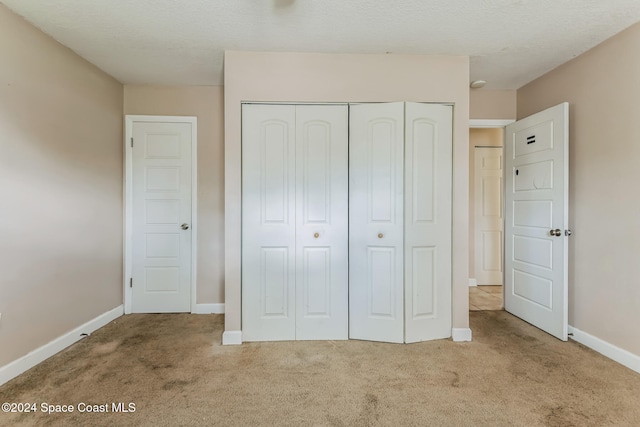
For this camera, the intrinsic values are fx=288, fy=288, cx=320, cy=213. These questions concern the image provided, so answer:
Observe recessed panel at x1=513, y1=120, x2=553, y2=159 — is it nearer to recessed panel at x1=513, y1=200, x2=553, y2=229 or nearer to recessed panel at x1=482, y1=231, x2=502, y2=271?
recessed panel at x1=513, y1=200, x2=553, y2=229

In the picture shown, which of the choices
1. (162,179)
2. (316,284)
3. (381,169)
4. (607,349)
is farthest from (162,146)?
(607,349)

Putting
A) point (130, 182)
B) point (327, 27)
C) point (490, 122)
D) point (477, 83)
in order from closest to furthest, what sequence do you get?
1. point (327, 27)
2. point (477, 83)
3. point (130, 182)
4. point (490, 122)

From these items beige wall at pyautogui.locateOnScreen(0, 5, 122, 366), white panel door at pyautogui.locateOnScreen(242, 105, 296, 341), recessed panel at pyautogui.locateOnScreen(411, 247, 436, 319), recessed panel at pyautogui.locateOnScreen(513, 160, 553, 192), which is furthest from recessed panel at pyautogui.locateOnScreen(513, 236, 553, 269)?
beige wall at pyautogui.locateOnScreen(0, 5, 122, 366)

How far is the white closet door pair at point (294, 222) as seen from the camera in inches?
97.0

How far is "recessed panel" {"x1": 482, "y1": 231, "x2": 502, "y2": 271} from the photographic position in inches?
165

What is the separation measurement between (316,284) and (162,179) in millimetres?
2093

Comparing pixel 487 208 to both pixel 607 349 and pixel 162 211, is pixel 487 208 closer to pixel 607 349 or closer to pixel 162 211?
pixel 607 349

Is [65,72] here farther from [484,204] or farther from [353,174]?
[484,204]

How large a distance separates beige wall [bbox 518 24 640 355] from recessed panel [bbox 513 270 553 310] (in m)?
0.18

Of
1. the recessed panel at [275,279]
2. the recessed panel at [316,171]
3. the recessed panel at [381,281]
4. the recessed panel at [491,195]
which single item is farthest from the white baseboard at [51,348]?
the recessed panel at [491,195]

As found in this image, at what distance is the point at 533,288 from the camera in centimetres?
284

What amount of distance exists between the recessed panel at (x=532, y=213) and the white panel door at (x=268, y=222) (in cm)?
234

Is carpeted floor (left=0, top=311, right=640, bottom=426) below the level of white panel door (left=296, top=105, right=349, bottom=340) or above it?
below

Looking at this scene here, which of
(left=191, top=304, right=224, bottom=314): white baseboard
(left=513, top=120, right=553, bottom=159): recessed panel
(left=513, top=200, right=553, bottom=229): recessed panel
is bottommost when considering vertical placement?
(left=191, top=304, right=224, bottom=314): white baseboard
